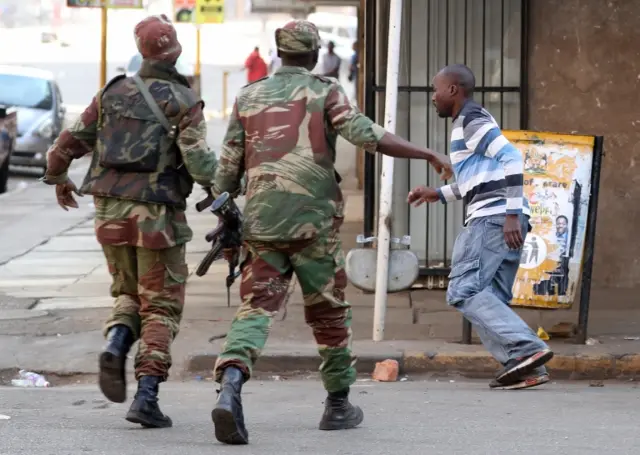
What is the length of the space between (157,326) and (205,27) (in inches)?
2401

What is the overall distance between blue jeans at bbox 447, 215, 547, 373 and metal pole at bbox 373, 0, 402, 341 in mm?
1461

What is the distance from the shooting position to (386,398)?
7.36m

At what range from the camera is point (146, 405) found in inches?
242

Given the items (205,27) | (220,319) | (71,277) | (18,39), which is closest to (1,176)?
(71,277)

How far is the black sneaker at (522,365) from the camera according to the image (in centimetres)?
707

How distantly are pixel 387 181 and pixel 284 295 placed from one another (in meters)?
2.93

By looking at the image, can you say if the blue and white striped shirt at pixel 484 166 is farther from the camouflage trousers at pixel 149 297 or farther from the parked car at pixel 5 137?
the parked car at pixel 5 137

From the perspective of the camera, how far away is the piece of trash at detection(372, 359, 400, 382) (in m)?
8.22

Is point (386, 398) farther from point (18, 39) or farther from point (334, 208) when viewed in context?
point (18, 39)

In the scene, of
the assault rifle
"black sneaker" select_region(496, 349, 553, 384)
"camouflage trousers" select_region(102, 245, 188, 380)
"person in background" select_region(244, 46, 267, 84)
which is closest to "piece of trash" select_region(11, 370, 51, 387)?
"camouflage trousers" select_region(102, 245, 188, 380)

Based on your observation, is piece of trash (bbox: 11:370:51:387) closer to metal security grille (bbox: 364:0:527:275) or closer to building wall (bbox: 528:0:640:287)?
metal security grille (bbox: 364:0:527:275)

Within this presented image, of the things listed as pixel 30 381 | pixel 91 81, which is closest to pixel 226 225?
pixel 30 381

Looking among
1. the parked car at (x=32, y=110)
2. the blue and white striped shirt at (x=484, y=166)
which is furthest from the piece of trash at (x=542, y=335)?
the parked car at (x=32, y=110)

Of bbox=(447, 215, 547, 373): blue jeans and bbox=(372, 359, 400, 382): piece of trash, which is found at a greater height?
bbox=(447, 215, 547, 373): blue jeans
